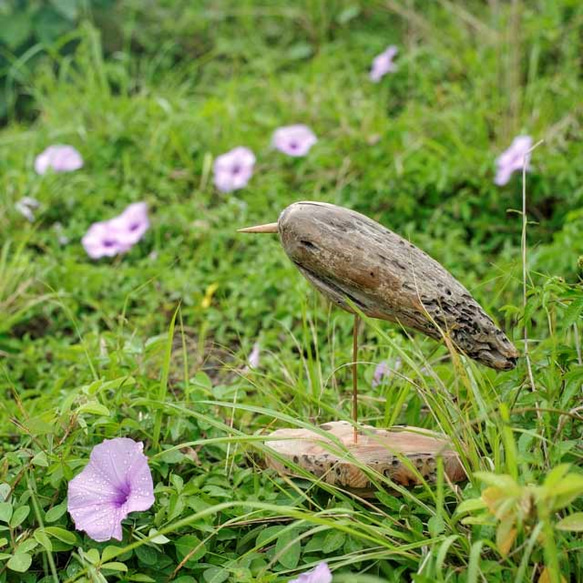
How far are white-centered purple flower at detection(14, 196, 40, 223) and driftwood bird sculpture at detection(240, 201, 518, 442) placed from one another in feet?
5.26

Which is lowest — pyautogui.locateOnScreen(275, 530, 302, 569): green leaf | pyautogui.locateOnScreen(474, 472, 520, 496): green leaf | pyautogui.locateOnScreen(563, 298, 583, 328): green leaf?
pyautogui.locateOnScreen(275, 530, 302, 569): green leaf

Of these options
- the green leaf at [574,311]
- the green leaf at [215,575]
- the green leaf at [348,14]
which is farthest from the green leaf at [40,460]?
the green leaf at [348,14]

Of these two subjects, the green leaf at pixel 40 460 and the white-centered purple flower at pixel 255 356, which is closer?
the green leaf at pixel 40 460

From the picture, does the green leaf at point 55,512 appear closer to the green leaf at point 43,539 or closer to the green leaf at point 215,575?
the green leaf at point 43,539

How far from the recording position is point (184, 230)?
8.87 feet

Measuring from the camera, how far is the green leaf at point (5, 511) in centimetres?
133

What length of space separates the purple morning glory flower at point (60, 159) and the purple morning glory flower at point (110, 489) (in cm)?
180

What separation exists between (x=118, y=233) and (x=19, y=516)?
4.62 ft

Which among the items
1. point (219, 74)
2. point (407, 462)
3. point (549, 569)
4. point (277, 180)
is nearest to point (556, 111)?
point (277, 180)

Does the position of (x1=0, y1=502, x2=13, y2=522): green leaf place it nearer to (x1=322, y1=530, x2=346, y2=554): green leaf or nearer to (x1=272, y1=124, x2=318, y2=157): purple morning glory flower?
(x1=322, y1=530, x2=346, y2=554): green leaf

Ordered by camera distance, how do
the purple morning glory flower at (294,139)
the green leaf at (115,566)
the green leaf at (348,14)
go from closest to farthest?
1. the green leaf at (115,566)
2. the purple morning glory flower at (294,139)
3. the green leaf at (348,14)

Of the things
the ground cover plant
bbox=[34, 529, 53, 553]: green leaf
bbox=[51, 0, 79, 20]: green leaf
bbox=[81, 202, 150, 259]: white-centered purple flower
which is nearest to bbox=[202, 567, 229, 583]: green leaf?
the ground cover plant

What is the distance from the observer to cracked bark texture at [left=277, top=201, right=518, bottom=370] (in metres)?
1.34

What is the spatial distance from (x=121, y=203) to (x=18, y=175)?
40 centimetres
